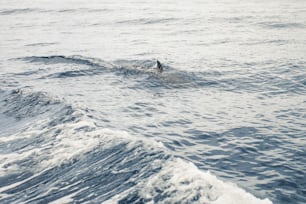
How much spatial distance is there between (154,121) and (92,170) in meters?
4.59

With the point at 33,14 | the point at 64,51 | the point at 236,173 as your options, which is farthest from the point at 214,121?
the point at 33,14

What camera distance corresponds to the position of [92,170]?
30.2ft

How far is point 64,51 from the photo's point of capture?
28266 mm

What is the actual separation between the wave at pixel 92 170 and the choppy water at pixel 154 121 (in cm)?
3

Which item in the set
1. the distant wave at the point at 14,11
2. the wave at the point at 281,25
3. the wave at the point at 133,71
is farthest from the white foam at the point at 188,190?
the distant wave at the point at 14,11

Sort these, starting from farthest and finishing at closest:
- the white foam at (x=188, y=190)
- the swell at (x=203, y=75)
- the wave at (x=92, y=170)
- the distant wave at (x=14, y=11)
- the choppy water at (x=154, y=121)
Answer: the distant wave at (x=14, y=11), the swell at (x=203, y=75), the choppy water at (x=154, y=121), the wave at (x=92, y=170), the white foam at (x=188, y=190)

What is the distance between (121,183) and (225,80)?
39.1 feet

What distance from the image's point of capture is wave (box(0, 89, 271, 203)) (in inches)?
311

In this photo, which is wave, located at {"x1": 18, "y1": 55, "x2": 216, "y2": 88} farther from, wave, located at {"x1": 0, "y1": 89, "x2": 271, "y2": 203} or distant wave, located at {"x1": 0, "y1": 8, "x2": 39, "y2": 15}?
distant wave, located at {"x1": 0, "y1": 8, "x2": 39, "y2": 15}

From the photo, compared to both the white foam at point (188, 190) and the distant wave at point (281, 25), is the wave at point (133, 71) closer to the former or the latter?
the white foam at point (188, 190)

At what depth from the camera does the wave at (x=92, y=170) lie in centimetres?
789

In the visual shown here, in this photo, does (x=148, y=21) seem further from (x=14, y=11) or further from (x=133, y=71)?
(x=133, y=71)

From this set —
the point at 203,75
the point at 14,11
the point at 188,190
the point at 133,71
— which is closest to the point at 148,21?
the point at 14,11

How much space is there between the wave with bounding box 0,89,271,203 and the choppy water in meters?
0.03
